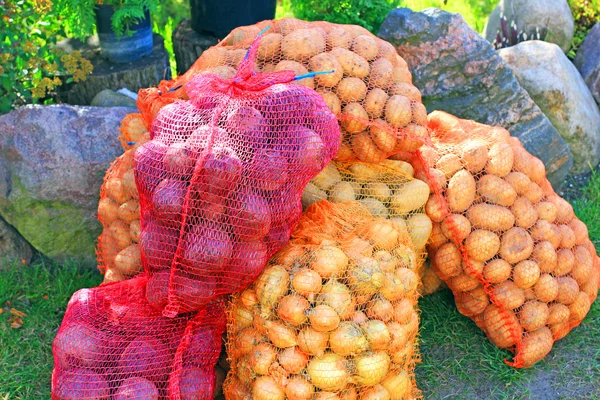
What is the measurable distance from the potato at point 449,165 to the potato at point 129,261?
Answer: 4.59 feet

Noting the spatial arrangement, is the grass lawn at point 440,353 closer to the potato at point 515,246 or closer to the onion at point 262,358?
the potato at point 515,246

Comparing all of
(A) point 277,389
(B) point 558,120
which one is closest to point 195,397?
(A) point 277,389

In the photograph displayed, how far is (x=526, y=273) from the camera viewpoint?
2.87 metres

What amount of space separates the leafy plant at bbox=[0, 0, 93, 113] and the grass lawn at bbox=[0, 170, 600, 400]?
38.7 inches

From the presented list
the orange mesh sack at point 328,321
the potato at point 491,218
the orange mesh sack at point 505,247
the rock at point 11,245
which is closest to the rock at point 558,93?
the orange mesh sack at point 505,247

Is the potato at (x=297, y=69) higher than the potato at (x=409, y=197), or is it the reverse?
the potato at (x=297, y=69)

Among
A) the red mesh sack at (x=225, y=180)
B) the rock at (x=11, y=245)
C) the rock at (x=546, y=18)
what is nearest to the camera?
the red mesh sack at (x=225, y=180)

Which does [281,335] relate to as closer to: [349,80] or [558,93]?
[349,80]

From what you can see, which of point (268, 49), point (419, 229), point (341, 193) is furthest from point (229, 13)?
point (419, 229)

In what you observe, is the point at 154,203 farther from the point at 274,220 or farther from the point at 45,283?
the point at 45,283

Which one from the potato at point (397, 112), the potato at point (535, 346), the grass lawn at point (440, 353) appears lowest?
the grass lawn at point (440, 353)

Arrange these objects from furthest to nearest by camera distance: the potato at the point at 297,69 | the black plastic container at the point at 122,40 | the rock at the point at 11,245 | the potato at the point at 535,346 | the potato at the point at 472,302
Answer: the black plastic container at the point at 122,40, the rock at the point at 11,245, the potato at the point at 472,302, the potato at the point at 535,346, the potato at the point at 297,69

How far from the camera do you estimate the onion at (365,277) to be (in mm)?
2443

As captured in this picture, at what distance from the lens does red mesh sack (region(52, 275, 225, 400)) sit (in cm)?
238
